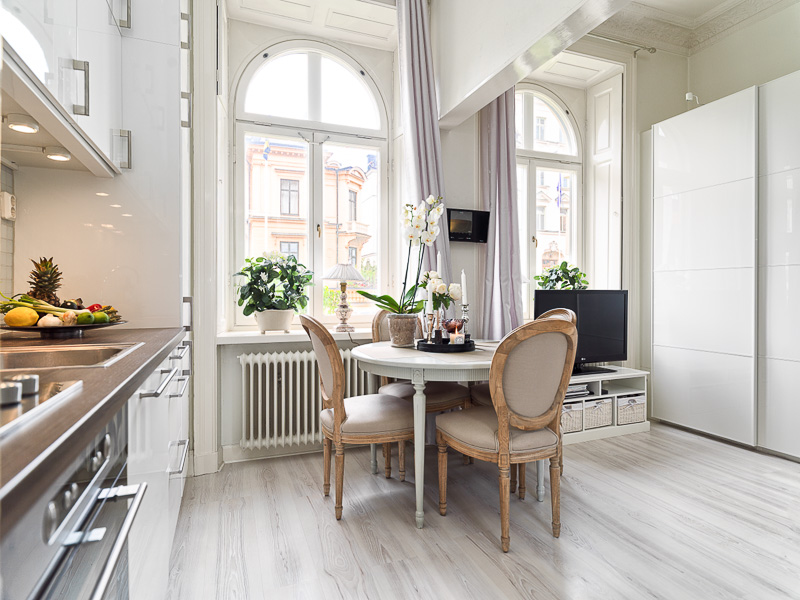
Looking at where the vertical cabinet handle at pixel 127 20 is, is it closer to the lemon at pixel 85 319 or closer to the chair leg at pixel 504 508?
the lemon at pixel 85 319

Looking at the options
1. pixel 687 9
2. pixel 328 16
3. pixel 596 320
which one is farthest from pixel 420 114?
pixel 687 9

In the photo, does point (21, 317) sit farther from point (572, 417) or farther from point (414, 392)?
point (572, 417)

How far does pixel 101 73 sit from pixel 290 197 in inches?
66.8

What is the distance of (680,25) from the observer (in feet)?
13.4

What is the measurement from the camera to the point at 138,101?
7.02ft

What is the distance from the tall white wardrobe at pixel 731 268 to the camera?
9.96ft

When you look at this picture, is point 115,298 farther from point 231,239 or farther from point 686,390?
point 686,390

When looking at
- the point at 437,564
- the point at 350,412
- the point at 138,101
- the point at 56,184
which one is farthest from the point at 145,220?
the point at 437,564

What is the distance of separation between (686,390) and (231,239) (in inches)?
143

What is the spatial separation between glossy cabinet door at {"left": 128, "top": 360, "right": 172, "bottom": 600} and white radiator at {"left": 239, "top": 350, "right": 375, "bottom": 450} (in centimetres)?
134

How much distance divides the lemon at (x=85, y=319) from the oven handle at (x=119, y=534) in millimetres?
875

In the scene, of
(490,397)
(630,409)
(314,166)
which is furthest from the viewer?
(630,409)

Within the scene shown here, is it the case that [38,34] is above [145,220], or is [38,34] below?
above

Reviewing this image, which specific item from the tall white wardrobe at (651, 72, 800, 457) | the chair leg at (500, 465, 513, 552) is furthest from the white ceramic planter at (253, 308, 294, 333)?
the tall white wardrobe at (651, 72, 800, 457)
